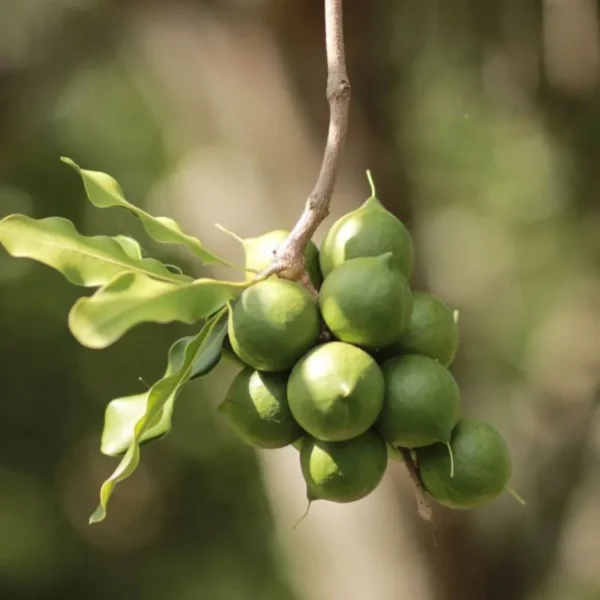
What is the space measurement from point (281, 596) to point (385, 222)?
2538mm

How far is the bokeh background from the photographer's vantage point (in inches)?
59.0

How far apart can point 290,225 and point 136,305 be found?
0.95 meters

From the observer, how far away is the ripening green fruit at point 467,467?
60 cm

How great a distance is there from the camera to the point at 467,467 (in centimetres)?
60

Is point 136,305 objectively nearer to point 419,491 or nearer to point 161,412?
point 161,412

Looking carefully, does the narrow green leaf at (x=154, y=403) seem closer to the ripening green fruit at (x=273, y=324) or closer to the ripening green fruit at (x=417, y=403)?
the ripening green fruit at (x=273, y=324)

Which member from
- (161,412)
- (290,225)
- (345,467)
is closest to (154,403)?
(161,412)

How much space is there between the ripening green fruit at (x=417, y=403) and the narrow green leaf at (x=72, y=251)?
156mm

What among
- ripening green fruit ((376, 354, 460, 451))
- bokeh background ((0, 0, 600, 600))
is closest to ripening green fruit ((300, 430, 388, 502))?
ripening green fruit ((376, 354, 460, 451))

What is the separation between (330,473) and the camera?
57 centimetres

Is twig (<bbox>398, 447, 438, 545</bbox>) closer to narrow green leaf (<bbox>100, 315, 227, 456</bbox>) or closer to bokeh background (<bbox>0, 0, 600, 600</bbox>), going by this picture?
narrow green leaf (<bbox>100, 315, 227, 456</bbox>)

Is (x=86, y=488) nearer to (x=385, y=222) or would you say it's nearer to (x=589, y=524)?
(x=589, y=524)

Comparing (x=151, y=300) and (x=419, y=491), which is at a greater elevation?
(x=151, y=300)

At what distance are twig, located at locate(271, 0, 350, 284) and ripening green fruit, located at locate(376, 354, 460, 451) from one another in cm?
9
